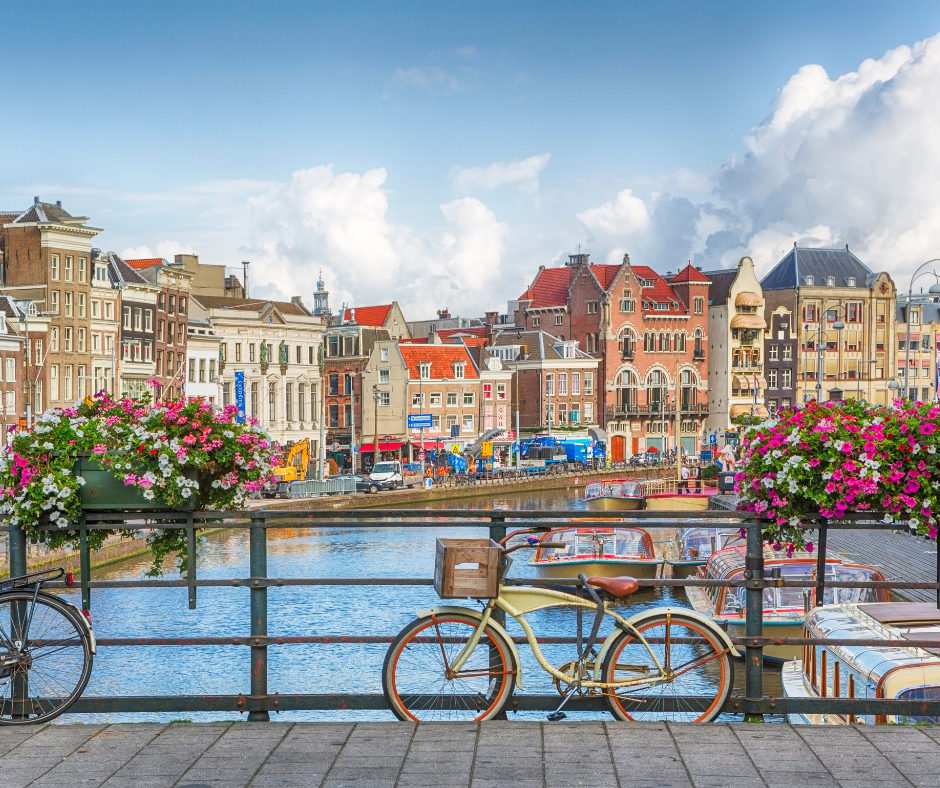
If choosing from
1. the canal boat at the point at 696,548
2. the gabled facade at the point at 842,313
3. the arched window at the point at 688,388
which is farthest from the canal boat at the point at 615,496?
the gabled facade at the point at 842,313

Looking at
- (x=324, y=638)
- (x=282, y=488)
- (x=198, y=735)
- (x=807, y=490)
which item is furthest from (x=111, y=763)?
(x=282, y=488)

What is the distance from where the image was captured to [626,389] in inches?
3824

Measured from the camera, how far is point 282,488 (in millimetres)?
60125

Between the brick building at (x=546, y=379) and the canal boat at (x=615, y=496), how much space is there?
33.2 m

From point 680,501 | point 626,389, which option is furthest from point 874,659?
point 626,389

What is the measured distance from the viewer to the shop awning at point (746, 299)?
103m

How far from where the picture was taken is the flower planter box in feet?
23.4

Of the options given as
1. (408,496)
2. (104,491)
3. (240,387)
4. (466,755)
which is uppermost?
(240,387)

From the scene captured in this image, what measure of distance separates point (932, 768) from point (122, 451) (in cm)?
435

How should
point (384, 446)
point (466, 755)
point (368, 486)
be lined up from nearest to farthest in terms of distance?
point (466, 755), point (368, 486), point (384, 446)

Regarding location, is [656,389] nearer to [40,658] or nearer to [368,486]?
[368,486]

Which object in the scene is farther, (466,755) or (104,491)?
(104,491)

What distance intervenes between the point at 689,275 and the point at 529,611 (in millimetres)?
97201

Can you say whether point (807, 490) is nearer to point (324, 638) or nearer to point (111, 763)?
point (324, 638)
